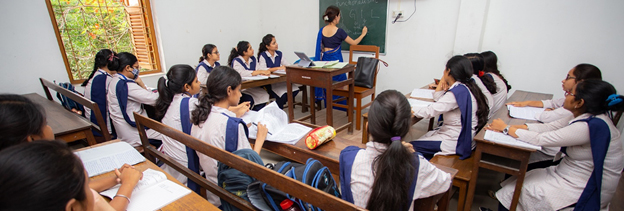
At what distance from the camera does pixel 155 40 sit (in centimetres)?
420

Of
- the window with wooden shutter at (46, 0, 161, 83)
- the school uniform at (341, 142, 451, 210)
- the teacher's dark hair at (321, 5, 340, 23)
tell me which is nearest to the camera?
the school uniform at (341, 142, 451, 210)

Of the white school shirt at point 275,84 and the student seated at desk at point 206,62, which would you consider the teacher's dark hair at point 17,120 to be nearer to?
the student seated at desk at point 206,62

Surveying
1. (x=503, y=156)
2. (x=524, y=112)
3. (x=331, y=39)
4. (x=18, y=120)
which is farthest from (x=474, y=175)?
(x=331, y=39)

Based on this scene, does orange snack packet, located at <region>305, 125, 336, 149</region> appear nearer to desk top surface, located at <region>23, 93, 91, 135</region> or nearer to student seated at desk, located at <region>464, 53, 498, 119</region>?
student seated at desk, located at <region>464, 53, 498, 119</region>

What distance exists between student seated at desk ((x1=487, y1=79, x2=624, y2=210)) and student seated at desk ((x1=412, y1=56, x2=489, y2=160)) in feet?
1.07

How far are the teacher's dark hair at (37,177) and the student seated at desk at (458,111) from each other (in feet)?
5.89

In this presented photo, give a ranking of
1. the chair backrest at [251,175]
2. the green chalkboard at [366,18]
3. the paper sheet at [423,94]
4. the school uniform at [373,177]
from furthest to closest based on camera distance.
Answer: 1. the green chalkboard at [366,18]
2. the paper sheet at [423,94]
3. the school uniform at [373,177]
4. the chair backrest at [251,175]

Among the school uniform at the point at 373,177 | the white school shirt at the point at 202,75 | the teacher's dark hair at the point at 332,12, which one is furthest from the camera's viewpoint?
the teacher's dark hair at the point at 332,12

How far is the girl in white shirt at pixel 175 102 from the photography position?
174cm

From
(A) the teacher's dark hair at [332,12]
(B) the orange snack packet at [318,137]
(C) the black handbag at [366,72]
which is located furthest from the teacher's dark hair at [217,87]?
(A) the teacher's dark hair at [332,12]

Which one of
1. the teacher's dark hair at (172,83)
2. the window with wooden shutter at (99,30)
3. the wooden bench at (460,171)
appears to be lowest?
the wooden bench at (460,171)

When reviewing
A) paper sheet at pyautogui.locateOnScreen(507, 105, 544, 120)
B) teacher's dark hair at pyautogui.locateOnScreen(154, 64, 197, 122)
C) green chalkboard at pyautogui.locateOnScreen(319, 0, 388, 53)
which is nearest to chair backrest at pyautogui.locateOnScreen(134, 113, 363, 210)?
teacher's dark hair at pyautogui.locateOnScreen(154, 64, 197, 122)

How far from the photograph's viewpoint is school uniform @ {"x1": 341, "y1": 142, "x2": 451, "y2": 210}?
97 centimetres

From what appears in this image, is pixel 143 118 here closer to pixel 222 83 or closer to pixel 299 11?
pixel 222 83
